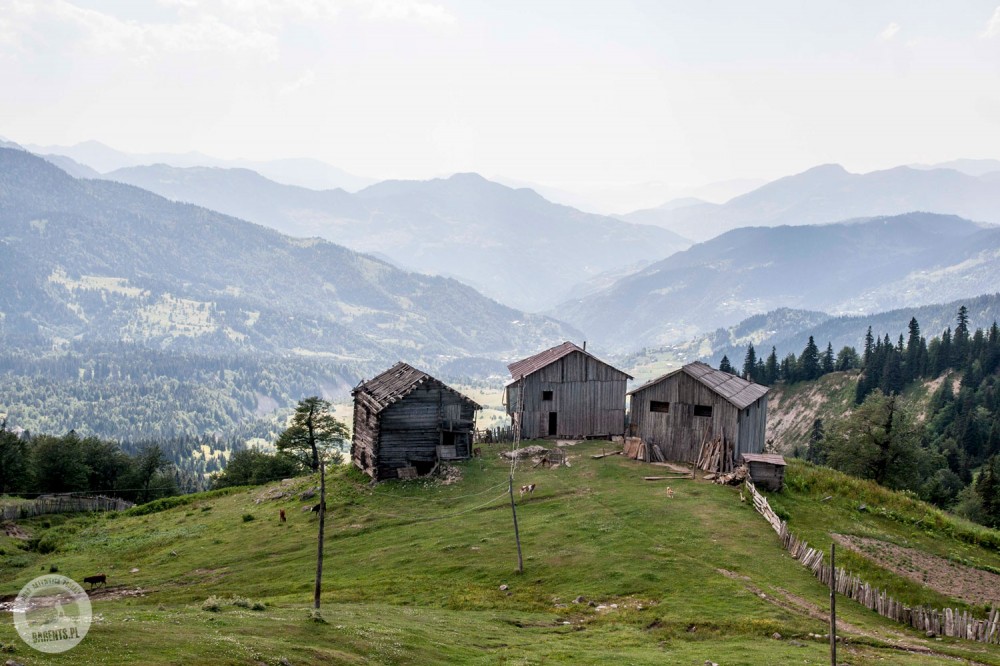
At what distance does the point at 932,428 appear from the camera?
158m

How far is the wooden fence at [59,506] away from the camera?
2694 inches

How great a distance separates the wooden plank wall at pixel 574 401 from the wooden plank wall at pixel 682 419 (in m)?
9.67

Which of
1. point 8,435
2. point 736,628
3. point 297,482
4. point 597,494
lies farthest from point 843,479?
point 8,435

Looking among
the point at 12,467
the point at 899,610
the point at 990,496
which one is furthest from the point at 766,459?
the point at 12,467

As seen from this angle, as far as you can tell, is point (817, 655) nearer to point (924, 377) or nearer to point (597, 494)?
point (597, 494)

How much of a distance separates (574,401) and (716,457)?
1822 centimetres

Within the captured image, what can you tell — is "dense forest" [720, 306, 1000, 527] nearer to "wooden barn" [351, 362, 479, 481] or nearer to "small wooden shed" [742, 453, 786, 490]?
"small wooden shed" [742, 453, 786, 490]

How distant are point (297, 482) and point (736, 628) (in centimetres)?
4786

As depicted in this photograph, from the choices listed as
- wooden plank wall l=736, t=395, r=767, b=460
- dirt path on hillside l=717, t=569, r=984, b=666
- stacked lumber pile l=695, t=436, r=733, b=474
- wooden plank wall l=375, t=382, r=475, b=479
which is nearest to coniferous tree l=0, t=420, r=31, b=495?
wooden plank wall l=375, t=382, r=475, b=479

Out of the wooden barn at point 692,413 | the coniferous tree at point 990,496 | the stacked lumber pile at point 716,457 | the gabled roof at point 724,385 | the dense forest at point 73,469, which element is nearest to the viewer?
the stacked lumber pile at point 716,457

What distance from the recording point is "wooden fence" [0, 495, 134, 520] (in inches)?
2694

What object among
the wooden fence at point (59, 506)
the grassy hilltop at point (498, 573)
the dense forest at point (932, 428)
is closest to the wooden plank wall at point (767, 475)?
the grassy hilltop at point (498, 573)

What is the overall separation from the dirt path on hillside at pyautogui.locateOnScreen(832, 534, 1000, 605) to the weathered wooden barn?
104 ft

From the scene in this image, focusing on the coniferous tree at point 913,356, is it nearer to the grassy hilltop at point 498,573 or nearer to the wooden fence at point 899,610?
the grassy hilltop at point 498,573
